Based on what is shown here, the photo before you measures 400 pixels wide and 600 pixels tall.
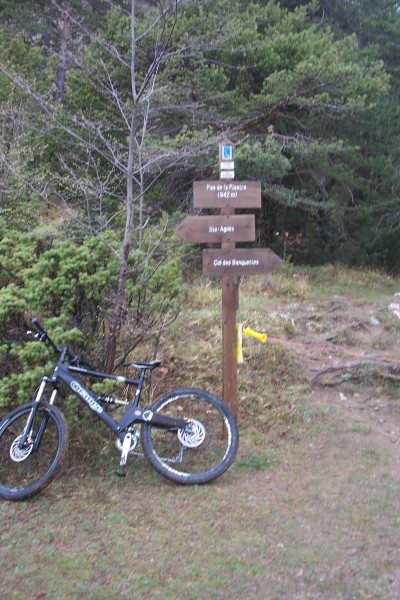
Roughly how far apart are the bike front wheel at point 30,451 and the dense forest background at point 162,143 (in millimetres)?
348

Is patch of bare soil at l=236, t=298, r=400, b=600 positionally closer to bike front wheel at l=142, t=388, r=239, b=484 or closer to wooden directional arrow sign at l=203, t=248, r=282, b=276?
bike front wheel at l=142, t=388, r=239, b=484

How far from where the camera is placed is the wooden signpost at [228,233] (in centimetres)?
536

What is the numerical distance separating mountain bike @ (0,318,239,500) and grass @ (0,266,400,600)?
0.57 ft

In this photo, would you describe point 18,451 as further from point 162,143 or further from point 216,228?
point 162,143

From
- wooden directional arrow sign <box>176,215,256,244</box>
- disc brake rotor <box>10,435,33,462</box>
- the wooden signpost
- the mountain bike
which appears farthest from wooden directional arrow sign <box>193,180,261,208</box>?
disc brake rotor <box>10,435,33,462</box>

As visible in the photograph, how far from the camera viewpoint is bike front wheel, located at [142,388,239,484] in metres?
4.67

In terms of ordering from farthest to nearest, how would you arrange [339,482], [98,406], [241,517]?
[339,482]
[98,406]
[241,517]

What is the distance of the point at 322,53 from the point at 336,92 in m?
0.91

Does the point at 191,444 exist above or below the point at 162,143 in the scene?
below

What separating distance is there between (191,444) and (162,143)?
7.49 metres

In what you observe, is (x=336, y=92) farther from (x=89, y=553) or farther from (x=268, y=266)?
(x=89, y=553)

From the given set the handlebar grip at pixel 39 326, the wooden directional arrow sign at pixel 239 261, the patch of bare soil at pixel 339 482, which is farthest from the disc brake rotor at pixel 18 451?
the wooden directional arrow sign at pixel 239 261

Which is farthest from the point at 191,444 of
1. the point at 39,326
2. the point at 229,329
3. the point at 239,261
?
the point at 239,261

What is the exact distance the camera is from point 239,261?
17.9 ft
